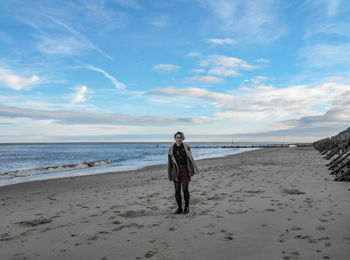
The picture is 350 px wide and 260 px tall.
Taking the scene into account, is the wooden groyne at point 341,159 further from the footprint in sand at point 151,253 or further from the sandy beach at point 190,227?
the footprint in sand at point 151,253

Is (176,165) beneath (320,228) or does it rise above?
above

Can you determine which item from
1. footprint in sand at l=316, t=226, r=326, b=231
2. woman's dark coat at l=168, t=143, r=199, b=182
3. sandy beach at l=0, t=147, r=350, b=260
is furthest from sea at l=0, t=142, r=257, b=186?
footprint in sand at l=316, t=226, r=326, b=231

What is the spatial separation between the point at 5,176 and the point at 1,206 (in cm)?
1337

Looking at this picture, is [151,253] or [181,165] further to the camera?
[181,165]

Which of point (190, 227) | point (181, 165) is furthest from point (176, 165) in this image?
point (190, 227)

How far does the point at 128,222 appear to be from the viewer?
5.59 m

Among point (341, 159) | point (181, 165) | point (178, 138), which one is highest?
point (178, 138)

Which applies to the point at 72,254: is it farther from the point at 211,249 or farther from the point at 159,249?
the point at 211,249

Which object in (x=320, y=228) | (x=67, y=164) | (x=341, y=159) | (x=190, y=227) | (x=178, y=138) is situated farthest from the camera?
(x=67, y=164)

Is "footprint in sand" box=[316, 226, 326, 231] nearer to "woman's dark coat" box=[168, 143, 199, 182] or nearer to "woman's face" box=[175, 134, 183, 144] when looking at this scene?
"woman's dark coat" box=[168, 143, 199, 182]

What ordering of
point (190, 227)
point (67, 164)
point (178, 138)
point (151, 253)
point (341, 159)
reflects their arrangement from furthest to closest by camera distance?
1. point (67, 164)
2. point (341, 159)
3. point (178, 138)
4. point (190, 227)
5. point (151, 253)

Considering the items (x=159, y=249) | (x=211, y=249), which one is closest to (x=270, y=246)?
(x=211, y=249)

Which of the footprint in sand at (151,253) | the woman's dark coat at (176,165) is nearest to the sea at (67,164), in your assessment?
the woman's dark coat at (176,165)

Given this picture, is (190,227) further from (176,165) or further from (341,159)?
(341,159)
